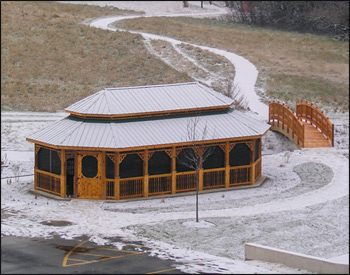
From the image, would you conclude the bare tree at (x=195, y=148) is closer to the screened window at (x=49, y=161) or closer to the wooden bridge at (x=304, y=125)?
the screened window at (x=49, y=161)

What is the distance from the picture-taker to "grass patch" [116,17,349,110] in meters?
57.9

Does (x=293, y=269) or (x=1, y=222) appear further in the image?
(x=1, y=222)

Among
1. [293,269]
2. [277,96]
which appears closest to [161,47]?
[277,96]

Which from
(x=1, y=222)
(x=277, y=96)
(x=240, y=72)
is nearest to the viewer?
(x=1, y=222)

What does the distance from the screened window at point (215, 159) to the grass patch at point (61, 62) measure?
20.5 m

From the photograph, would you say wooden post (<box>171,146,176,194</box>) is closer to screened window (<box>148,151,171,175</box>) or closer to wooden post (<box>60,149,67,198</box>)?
screened window (<box>148,151,171,175</box>)

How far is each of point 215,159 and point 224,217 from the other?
4689mm

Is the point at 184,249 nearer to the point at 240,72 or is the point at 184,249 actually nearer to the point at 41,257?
the point at 41,257

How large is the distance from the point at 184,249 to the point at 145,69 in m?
39.3

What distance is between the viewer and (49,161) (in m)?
35.2

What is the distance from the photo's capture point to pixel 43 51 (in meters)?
69.6

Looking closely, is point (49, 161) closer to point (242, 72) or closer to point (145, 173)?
point (145, 173)

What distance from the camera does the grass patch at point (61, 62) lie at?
5838 cm

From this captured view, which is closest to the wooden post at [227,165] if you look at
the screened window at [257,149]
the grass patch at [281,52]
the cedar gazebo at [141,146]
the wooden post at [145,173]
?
the cedar gazebo at [141,146]
